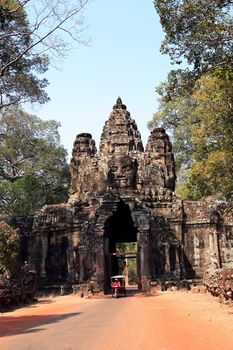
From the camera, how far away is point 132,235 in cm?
2725

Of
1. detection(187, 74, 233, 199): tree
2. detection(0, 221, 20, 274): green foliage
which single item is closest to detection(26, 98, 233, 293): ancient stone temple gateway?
detection(187, 74, 233, 199): tree

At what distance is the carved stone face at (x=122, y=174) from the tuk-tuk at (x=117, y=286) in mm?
5207

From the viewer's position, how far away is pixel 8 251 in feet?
56.1

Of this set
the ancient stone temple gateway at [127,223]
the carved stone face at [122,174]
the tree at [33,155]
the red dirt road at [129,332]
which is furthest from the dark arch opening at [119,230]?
the red dirt road at [129,332]

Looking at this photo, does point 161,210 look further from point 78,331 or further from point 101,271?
point 78,331

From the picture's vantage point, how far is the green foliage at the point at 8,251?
16842 mm

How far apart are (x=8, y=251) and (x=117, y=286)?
16.7ft

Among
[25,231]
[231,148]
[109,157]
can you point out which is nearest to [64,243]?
[25,231]

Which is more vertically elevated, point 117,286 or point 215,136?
point 215,136

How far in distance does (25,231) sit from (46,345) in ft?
56.5

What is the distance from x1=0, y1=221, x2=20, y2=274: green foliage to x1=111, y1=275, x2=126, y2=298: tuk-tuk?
177 inches

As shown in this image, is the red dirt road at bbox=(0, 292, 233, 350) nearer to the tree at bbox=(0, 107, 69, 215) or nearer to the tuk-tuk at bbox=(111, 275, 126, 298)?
the tuk-tuk at bbox=(111, 275, 126, 298)

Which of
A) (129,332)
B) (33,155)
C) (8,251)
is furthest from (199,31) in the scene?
(33,155)

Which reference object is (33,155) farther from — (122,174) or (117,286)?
(117,286)
